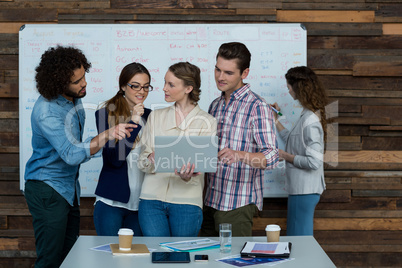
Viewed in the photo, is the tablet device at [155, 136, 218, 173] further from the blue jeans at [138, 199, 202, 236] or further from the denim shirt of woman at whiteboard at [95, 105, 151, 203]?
the denim shirt of woman at whiteboard at [95, 105, 151, 203]

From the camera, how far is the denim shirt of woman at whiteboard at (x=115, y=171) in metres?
2.74

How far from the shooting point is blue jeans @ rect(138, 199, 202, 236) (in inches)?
100.0

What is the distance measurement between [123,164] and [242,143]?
2.25 feet

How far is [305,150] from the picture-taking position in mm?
3336

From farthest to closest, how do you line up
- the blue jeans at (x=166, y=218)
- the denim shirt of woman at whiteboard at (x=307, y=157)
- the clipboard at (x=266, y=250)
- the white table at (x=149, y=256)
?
1. the denim shirt of woman at whiteboard at (x=307, y=157)
2. the blue jeans at (x=166, y=218)
3. the clipboard at (x=266, y=250)
4. the white table at (x=149, y=256)

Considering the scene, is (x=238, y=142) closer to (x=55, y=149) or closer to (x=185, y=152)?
(x=185, y=152)

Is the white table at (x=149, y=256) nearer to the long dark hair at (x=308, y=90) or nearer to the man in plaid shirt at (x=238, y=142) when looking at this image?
Result: the man in plaid shirt at (x=238, y=142)

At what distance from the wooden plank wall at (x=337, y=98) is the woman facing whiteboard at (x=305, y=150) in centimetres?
63

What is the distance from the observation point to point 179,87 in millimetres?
2699

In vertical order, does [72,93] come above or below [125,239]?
above

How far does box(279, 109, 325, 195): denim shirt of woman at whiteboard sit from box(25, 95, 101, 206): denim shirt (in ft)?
4.67

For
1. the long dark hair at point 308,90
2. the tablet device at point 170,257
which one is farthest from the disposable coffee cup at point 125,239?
the long dark hair at point 308,90

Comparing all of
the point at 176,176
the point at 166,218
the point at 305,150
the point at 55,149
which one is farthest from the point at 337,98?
the point at 55,149

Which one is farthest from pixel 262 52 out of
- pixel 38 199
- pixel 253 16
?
pixel 38 199
